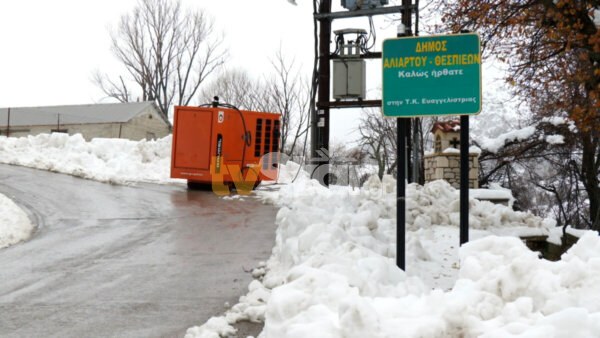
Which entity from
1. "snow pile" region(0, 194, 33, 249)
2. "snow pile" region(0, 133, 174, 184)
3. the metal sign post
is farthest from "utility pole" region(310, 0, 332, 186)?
"snow pile" region(0, 133, 174, 184)

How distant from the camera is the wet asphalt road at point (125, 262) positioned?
4621 mm

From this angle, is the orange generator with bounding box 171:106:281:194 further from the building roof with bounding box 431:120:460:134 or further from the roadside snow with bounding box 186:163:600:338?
the roadside snow with bounding box 186:163:600:338

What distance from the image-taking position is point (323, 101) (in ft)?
37.3

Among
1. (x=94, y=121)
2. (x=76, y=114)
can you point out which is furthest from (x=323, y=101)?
(x=76, y=114)

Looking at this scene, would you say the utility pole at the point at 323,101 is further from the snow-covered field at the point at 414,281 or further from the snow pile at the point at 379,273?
the snow-covered field at the point at 414,281

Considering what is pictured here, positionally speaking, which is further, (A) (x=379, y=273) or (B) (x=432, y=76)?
(B) (x=432, y=76)

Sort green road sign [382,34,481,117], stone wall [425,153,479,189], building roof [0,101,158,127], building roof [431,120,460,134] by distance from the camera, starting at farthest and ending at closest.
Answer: building roof [0,101,158,127]
building roof [431,120,460,134]
stone wall [425,153,479,189]
green road sign [382,34,481,117]

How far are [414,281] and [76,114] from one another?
42.9 m

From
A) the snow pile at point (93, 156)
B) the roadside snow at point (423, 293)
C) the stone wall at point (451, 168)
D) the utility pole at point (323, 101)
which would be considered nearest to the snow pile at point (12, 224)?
the roadside snow at point (423, 293)

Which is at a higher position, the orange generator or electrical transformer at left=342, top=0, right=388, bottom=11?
electrical transformer at left=342, top=0, right=388, bottom=11

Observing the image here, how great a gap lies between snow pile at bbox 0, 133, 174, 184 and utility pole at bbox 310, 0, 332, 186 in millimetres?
6714

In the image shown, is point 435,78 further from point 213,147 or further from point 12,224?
point 213,147

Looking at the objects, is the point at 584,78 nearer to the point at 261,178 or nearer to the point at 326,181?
the point at 326,181

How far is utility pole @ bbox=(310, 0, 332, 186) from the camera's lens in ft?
36.8
